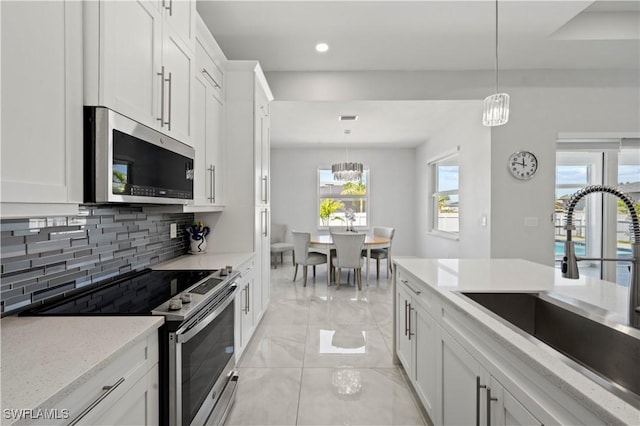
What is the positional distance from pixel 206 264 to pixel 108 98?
4.48 feet

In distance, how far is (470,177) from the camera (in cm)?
454

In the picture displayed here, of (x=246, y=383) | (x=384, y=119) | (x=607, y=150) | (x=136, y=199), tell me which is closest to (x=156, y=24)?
(x=136, y=199)

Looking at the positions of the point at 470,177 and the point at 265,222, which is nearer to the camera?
the point at 265,222

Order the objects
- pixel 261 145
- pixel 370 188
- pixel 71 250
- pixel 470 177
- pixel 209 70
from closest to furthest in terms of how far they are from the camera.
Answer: pixel 71 250 < pixel 209 70 < pixel 261 145 < pixel 470 177 < pixel 370 188

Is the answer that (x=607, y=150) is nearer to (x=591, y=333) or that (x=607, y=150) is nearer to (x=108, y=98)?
(x=591, y=333)

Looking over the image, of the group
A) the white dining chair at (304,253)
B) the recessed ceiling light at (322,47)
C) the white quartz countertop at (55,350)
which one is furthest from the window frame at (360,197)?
the white quartz countertop at (55,350)

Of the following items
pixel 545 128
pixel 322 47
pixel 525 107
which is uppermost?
pixel 322 47

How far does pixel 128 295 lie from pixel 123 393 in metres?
0.63

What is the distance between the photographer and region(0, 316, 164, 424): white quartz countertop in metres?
0.72

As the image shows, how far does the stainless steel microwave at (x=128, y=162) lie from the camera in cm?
117

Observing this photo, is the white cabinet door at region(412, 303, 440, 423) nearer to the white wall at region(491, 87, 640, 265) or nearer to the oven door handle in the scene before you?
the oven door handle

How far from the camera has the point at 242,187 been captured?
292cm

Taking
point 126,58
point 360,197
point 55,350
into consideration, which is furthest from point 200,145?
point 360,197

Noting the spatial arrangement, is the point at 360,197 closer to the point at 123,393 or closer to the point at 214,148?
the point at 214,148
